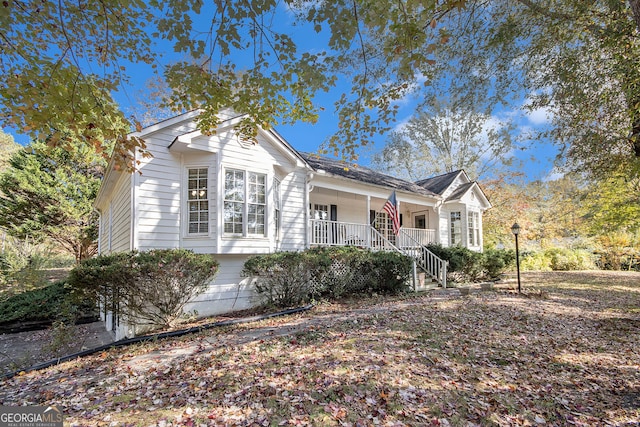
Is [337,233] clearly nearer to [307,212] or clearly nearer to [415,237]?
[307,212]

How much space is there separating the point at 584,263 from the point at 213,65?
23421 mm

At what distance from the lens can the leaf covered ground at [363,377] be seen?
10.1ft

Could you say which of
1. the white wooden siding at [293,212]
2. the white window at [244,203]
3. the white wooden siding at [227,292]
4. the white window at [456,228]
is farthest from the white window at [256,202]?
the white window at [456,228]

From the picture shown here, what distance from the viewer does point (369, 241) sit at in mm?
12023

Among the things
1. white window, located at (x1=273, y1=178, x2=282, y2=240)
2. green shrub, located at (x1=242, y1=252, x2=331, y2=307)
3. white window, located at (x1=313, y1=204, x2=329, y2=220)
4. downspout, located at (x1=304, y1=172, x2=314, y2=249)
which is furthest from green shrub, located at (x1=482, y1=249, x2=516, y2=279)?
white window, located at (x1=273, y1=178, x2=282, y2=240)

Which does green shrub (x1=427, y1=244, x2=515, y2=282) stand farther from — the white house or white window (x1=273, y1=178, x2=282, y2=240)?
white window (x1=273, y1=178, x2=282, y2=240)

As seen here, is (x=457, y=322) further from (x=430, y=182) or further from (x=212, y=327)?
(x=430, y=182)

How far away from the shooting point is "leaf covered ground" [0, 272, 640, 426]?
10.1ft

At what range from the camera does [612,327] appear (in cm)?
650

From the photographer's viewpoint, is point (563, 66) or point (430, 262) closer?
point (563, 66)

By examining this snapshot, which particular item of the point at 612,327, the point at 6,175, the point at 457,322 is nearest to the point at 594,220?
the point at 612,327

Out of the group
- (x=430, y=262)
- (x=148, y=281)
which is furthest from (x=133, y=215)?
(x=430, y=262)

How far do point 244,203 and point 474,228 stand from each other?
13.1 m

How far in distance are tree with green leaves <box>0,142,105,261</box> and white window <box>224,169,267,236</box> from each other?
11540 mm
